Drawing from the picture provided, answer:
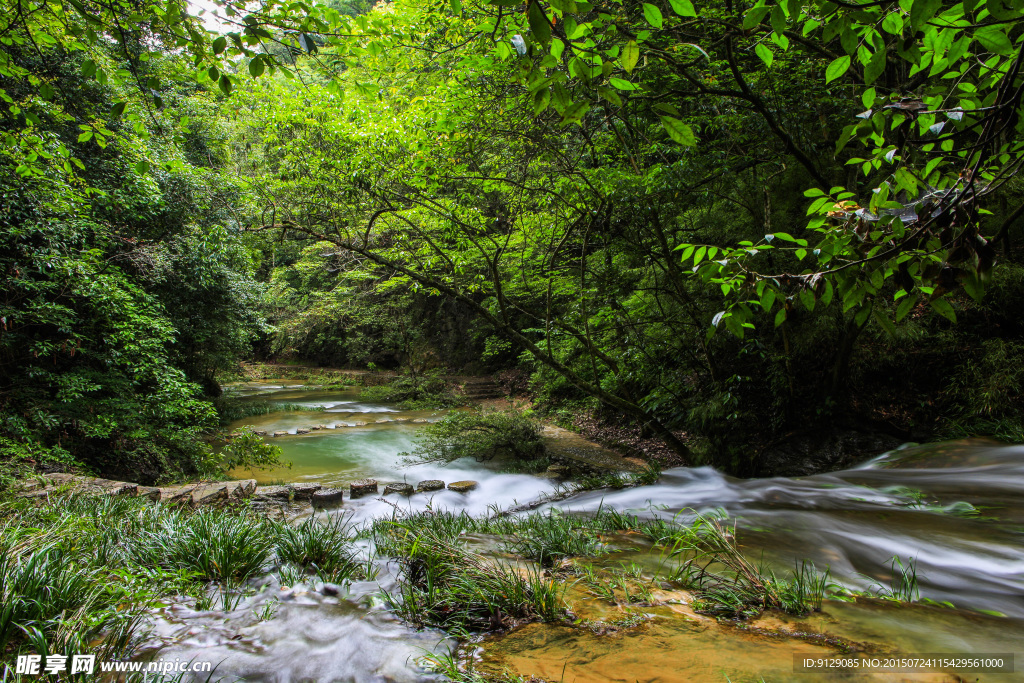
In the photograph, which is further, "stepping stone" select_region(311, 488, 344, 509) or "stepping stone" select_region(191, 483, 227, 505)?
"stepping stone" select_region(311, 488, 344, 509)

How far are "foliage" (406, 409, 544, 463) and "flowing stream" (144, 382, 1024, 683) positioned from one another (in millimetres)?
3285

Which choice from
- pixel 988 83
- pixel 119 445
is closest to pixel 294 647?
pixel 988 83

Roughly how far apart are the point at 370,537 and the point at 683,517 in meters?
2.98

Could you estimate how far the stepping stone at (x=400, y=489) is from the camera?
6.91 m

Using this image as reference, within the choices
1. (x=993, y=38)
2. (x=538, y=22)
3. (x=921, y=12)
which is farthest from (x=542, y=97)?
(x=993, y=38)

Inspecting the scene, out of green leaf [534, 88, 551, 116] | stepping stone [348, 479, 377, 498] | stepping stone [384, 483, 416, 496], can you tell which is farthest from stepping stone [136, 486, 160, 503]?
green leaf [534, 88, 551, 116]

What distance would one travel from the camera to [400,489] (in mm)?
7094

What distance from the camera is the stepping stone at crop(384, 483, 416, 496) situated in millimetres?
6909

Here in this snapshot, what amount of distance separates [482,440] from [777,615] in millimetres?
6436

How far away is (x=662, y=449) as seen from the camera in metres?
8.65

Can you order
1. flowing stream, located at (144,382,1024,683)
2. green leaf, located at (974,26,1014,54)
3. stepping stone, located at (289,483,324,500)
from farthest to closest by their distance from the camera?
stepping stone, located at (289,483,324,500) < flowing stream, located at (144,382,1024,683) < green leaf, located at (974,26,1014,54)

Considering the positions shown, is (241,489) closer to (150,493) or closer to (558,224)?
(150,493)

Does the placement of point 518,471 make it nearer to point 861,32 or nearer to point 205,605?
point 205,605

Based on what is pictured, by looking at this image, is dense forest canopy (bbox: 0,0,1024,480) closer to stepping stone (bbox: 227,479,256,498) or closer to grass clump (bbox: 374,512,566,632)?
stepping stone (bbox: 227,479,256,498)
